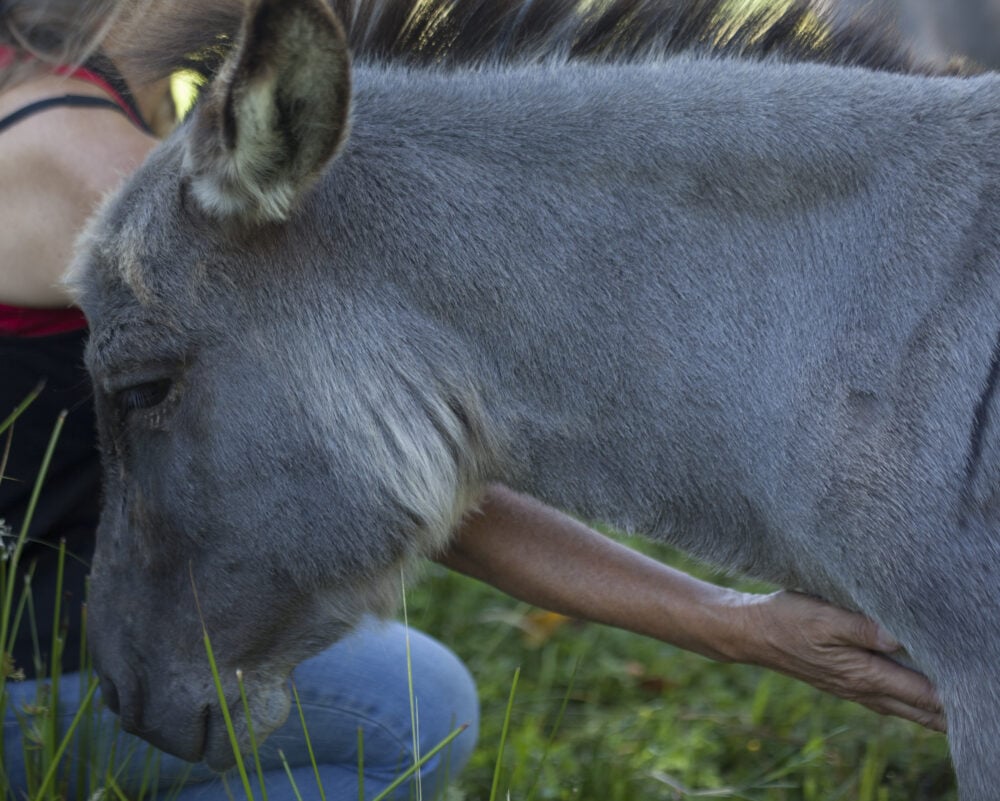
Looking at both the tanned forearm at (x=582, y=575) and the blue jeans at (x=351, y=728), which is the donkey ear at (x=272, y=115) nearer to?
the tanned forearm at (x=582, y=575)

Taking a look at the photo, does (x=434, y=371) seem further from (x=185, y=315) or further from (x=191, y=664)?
(x=191, y=664)

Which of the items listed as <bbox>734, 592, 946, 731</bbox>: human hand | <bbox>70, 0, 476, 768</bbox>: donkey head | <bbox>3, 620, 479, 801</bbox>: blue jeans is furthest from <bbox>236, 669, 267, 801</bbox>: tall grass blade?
<bbox>734, 592, 946, 731</bbox>: human hand

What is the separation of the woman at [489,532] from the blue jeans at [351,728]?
0.07 metres

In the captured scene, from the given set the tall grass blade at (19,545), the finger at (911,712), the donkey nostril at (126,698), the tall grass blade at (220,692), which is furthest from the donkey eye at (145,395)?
the finger at (911,712)

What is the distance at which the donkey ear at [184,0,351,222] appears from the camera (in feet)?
5.56

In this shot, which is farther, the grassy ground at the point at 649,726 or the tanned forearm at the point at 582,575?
the grassy ground at the point at 649,726

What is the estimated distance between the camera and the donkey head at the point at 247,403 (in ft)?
6.49

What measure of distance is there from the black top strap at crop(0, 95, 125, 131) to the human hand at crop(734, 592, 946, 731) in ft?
5.02

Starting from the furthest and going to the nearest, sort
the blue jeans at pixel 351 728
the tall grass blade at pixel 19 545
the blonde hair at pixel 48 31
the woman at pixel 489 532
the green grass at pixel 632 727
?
the green grass at pixel 632 727
the blue jeans at pixel 351 728
the blonde hair at pixel 48 31
the tall grass blade at pixel 19 545
the woman at pixel 489 532

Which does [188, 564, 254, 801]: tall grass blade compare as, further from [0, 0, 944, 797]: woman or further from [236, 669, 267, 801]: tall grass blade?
[0, 0, 944, 797]: woman

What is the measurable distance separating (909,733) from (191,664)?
2088 mm

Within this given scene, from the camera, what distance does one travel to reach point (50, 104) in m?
2.25

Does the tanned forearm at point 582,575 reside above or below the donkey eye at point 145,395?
below

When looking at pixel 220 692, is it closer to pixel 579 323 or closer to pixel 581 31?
pixel 579 323
